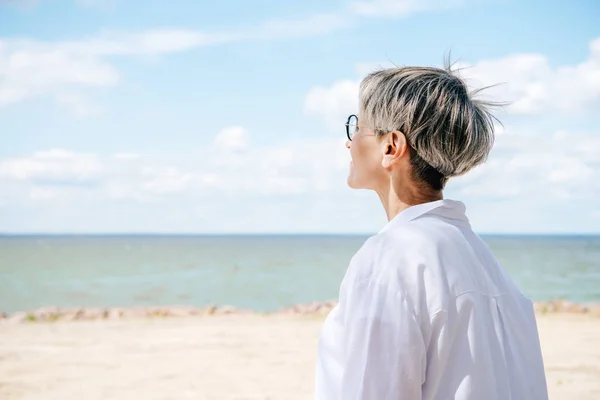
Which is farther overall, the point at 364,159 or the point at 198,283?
the point at 198,283

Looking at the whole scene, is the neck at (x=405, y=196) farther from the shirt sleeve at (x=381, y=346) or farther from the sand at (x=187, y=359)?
the sand at (x=187, y=359)

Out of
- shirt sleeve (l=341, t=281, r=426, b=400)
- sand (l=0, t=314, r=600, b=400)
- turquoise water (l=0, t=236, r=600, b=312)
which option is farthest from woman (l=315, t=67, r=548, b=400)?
turquoise water (l=0, t=236, r=600, b=312)

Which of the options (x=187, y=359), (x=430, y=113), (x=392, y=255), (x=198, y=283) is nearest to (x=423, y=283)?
(x=392, y=255)

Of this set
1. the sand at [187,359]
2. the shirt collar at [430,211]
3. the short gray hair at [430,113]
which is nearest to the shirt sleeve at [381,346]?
the shirt collar at [430,211]

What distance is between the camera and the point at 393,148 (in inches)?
49.6

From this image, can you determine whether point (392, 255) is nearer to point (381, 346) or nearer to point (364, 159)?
point (381, 346)

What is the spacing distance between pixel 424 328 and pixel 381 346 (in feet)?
0.24

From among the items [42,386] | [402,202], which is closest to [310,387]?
[42,386]

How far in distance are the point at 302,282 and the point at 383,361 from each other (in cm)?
2912

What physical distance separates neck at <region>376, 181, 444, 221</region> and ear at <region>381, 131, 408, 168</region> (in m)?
0.04

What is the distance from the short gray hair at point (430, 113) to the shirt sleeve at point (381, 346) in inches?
11.1

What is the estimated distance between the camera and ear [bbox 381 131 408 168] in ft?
4.07

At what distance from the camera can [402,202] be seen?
1282 mm

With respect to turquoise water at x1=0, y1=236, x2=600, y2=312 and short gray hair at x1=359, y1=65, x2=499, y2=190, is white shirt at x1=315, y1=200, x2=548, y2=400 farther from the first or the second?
turquoise water at x1=0, y1=236, x2=600, y2=312
